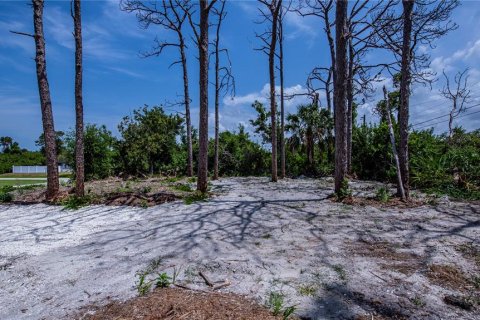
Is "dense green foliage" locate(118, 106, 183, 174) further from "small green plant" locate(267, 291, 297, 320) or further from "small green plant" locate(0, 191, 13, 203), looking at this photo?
"small green plant" locate(267, 291, 297, 320)

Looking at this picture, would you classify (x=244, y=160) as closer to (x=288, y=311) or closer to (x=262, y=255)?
(x=262, y=255)

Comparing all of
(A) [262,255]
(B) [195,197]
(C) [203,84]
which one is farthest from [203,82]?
(A) [262,255]

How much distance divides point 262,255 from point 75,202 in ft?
20.1

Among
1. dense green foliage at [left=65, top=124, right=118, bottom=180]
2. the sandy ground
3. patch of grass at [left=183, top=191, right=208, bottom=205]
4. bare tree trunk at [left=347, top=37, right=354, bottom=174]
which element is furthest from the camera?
dense green foliage at [left=65, top=124, right=118, bottom=180]

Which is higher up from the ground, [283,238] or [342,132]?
[342,132]

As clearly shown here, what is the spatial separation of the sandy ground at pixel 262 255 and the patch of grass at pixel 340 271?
0.07 feet

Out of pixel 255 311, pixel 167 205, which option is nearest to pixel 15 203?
pixel 167 205

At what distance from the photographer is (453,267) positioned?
3.43m

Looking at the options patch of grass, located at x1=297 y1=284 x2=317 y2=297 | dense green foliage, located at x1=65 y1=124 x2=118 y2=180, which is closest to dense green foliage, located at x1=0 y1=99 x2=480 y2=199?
dense green foliage, located at x1=65 y1=124 x2=118 y2=180

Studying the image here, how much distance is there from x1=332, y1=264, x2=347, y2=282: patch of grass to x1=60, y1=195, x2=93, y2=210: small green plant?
21.5 feet

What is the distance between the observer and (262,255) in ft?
12.9

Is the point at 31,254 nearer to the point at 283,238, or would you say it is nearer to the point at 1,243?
the point at 1,243

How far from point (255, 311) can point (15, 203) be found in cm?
879

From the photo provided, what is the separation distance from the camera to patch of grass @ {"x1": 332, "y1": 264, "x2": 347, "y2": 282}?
3220 mm
